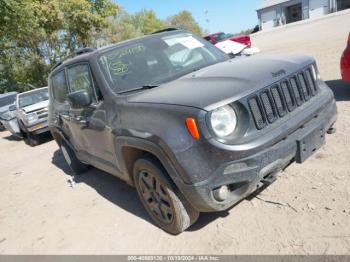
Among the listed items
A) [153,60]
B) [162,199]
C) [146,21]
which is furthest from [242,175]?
[146,21]

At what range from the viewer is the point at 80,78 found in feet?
14.8

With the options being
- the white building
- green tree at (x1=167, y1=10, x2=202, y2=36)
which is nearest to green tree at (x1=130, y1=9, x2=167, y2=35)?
green tree at (x1=167, y1=10, x2=202, y2=36)

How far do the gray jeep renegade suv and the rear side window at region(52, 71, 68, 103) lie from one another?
88 cm

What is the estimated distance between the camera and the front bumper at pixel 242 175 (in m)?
2.80

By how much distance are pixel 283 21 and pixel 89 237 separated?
2033 inches

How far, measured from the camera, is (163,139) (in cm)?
292

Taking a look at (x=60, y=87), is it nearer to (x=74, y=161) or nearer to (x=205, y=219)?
(x=74, y=161)

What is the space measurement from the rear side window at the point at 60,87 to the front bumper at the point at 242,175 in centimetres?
304

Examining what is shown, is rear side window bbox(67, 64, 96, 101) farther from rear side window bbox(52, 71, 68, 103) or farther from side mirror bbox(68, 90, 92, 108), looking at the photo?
rear side window bbox(52, 71, 68, 103)

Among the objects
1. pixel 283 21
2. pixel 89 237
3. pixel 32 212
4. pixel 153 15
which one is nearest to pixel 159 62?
pixel 89 237

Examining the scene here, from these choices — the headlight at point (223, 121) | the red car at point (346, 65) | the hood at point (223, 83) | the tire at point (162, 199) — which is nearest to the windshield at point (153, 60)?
the hood at point (223, 83)

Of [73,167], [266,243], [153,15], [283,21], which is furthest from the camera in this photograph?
[153,15]

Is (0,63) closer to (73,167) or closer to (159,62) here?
(73,167)

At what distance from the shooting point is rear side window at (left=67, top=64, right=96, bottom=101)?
4148mm
